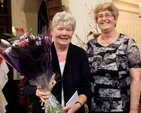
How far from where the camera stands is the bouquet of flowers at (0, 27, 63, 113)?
3.86ft

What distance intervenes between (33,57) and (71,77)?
0.35 meters

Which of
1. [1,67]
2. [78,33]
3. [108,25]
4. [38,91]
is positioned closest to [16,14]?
[1,67]

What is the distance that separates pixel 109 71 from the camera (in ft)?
5.43

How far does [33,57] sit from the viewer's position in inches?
47.4

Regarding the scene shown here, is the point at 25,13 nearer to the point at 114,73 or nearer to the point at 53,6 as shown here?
the point at 53,6

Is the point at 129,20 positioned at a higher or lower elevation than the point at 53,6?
lower

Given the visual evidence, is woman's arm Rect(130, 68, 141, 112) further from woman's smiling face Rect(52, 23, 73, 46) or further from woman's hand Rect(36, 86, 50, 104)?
woman's hand Rect(36, 86, 50, 104)

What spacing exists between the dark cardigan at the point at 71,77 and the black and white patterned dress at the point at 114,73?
218 millimetres

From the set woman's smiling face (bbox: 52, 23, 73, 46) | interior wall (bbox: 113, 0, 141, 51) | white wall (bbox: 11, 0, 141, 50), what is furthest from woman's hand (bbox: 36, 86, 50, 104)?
interior wall (bbox: 113, 0, 141, 51)

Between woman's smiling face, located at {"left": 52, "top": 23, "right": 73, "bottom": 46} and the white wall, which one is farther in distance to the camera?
the white wall

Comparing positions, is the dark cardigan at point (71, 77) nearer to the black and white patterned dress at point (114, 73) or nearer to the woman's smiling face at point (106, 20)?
the black and white patterned dress at point (114, 73)

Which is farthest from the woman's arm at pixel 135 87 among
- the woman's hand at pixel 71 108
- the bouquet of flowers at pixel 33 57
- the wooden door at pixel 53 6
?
the wooden door at pixel 53 6

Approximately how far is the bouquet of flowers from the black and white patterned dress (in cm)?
52

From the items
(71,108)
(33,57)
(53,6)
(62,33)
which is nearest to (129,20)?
(53,6)
